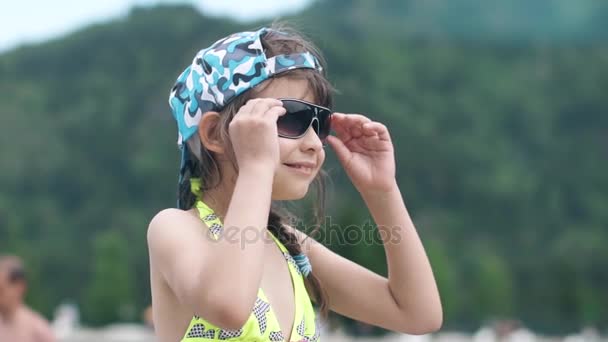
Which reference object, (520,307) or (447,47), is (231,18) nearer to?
(447,47)

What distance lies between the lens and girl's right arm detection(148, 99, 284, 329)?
2.08m

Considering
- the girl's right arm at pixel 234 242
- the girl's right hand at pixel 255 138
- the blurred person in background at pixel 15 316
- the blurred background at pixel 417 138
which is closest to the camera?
the girl's right arm at pixel 234 242

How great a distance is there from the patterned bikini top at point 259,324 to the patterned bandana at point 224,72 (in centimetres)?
24

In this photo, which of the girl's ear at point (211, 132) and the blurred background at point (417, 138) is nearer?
the girl's ear at point (211, 132)

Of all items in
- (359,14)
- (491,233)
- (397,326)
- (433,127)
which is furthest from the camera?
(359,14)

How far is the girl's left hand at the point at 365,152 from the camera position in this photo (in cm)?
267

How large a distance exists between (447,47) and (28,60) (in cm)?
3409

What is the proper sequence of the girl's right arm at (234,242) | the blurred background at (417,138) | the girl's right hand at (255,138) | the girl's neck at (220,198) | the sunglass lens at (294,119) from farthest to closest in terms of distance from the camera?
the blurred background at (417,138), the girl's neck at (220,198), the sunglass lens at (294,119), the girl's right hand at (255,138), the girl's right arm at (234,242)

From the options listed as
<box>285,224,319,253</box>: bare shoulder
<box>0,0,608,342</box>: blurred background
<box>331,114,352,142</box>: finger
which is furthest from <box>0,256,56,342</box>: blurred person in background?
<box>0,0,608,342</box>: blurred background

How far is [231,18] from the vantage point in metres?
75.8

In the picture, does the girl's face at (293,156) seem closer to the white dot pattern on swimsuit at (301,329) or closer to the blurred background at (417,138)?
the white dot pattern on swimsuit at (301,329)

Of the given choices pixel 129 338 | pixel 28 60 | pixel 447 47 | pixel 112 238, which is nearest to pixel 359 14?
pixel 447 47

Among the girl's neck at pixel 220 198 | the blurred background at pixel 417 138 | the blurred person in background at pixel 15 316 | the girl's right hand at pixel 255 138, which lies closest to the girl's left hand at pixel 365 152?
the girl's neck at pixel 220 198

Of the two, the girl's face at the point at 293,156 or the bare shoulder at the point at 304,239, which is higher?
the girl's face at the point at 293,156
